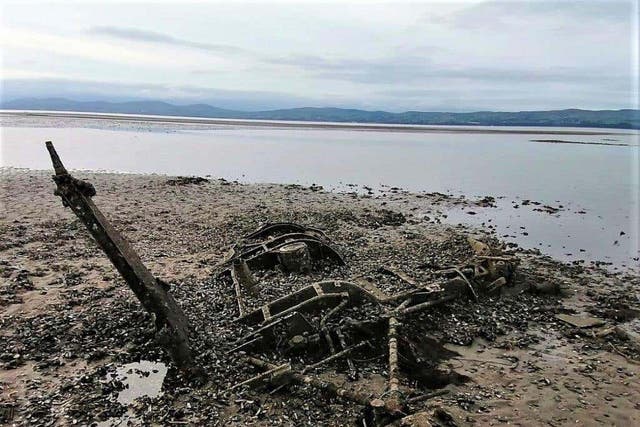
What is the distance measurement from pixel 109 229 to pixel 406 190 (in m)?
26.9

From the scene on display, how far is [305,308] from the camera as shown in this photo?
37.3 ft

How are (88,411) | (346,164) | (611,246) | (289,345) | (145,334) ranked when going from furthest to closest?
(346,164) → (611,246) → (145,334) → (289,345) → (88,411)

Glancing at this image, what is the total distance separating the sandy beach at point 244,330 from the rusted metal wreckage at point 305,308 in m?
0.30

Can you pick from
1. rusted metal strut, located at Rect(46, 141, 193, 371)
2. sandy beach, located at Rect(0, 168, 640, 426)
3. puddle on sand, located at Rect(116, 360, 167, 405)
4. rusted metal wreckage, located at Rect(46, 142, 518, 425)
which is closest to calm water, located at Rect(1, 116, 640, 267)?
sandy beach, located at Rect(0, 168, 640, 426)

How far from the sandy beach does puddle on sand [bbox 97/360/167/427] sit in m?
0.12

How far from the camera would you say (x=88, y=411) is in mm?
8477

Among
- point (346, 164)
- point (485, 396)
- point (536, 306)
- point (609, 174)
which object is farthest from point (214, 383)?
point (609, 174)

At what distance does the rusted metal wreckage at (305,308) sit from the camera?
30.3 ft

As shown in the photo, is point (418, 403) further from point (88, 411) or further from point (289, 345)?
point (88, 411)

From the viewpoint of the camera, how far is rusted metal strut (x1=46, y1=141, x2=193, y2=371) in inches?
365

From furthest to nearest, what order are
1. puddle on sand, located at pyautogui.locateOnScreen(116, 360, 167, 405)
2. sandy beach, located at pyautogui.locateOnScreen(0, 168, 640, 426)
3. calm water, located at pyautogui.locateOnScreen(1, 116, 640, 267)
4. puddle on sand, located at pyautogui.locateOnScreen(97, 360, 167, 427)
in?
calm water, located at pyautogui.locateOnScreen(1, 116, 640, 267) < puddle on sand, located at pyautogui.locateOnScreen(116, 360, 167, 405) < sandy beach, located at pyautogui.locateOnScreen(0, 168, 640, 426) < puddle on sand, located at pyautogui.locateOnScreen(97, 360, 167, 427)

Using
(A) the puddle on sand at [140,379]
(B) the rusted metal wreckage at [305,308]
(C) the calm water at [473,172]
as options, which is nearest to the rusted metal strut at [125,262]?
(B) the rusted metal wreckage at [305,308]

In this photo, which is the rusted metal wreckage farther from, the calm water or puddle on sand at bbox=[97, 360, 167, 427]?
the calm water

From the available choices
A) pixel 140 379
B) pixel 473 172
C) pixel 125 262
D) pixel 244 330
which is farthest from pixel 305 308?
pixel 473 172
